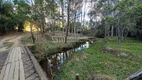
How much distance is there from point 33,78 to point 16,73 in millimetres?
797

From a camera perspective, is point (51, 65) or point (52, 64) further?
point (52, 64)

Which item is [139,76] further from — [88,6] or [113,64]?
[88,6]

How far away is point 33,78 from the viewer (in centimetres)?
425

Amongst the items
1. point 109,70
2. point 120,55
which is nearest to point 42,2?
point 120,55

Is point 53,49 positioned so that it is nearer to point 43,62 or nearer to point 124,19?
point 43,62

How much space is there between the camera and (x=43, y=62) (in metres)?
9.96

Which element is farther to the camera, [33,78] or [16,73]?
[16,73]

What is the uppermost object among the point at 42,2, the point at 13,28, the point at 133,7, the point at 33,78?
the point at 42,2

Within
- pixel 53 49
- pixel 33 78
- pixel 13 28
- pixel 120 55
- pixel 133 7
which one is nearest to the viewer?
pixel 33 78

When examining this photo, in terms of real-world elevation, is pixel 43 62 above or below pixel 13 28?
below

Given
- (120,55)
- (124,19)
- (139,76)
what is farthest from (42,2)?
(139,76)

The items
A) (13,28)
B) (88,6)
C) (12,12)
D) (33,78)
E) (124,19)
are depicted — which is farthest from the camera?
(88,6)

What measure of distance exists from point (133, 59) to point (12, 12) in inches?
931

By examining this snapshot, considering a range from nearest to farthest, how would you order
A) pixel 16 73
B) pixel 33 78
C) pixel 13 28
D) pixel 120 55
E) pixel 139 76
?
pixel 139 76 → pixel 33 78 → pixel 16 73 → pixel 120 55 → pixel 13 28
